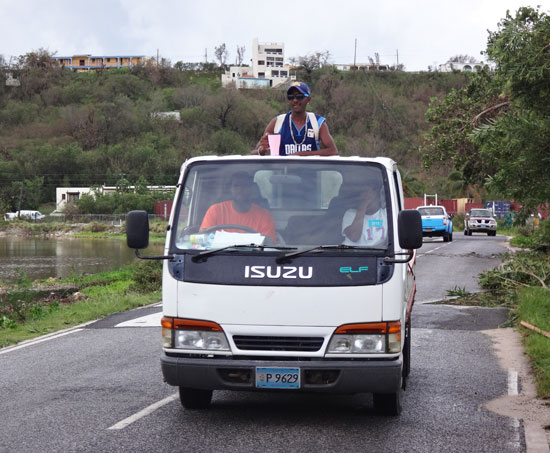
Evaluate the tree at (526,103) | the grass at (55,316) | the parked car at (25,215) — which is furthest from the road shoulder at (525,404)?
the parked car at (25,215)

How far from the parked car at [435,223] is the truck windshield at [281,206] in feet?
115

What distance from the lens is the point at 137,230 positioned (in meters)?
7.06

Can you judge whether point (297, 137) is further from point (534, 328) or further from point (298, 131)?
point (534, 328)

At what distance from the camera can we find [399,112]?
6304 inches

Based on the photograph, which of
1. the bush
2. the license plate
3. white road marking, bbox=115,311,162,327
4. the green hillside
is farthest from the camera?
the green hillside

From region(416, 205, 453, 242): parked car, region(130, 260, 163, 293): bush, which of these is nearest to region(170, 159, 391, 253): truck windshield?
region(130, 260, 163, 293): bush

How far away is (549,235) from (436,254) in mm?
9114

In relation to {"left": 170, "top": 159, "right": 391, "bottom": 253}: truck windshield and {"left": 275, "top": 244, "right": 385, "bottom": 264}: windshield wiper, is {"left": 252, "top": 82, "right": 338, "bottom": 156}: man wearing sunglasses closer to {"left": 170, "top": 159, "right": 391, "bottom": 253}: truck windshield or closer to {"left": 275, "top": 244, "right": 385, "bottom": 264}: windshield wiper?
{"left": 170, "top": 159, "right": 391, "bottom": 253}: truck windshield

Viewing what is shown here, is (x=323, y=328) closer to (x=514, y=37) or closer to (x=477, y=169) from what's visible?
(x=514, y=37)

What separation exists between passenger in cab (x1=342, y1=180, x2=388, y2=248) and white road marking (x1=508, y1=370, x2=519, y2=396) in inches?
106

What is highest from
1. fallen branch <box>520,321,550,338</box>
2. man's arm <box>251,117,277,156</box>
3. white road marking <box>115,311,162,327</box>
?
man's arm <box>251,117,277,156</box>

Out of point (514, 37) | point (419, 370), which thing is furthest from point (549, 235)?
point (419, 370)

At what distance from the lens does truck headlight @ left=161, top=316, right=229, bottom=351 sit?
6805 millimetres

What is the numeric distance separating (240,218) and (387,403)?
76.2 inches
